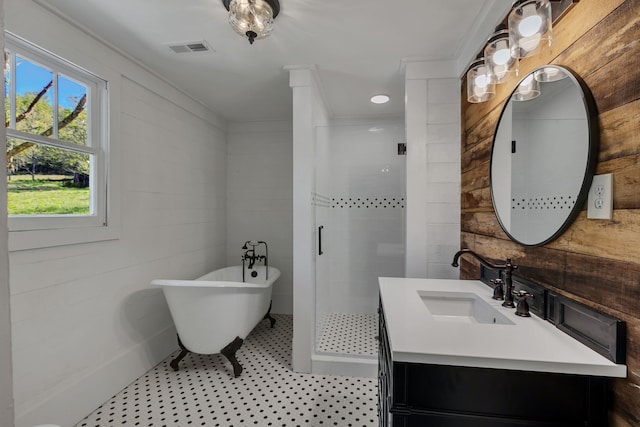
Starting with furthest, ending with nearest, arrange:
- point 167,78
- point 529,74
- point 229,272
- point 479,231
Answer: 1. point 229,272
2. point 167,78
3. point 479,231
4. point 529,74

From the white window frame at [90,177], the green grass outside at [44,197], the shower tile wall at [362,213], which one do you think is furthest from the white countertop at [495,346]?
the shower tile wall at [362,213]

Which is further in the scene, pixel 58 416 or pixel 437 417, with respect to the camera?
pixel 58 416

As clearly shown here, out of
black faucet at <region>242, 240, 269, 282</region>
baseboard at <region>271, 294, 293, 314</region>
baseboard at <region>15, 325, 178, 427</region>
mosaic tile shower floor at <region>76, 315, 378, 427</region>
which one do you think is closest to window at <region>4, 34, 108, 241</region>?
baseboard at <region>15, 325, 178, 427</region>

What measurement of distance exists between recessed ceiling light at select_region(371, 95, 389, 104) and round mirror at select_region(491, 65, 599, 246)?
145 centimetres

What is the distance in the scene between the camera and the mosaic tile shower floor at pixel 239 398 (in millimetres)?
1773

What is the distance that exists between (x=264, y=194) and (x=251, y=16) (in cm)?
230

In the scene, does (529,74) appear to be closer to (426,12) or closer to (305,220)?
(426,12)

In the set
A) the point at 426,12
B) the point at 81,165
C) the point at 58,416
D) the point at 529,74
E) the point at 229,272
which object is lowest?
the point at 58,416

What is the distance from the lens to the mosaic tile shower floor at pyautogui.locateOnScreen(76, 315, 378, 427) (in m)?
1.77

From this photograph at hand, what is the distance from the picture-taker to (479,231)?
180 centimetres

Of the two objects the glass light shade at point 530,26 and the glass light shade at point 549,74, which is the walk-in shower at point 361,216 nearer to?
the glass light shade at point 549,74

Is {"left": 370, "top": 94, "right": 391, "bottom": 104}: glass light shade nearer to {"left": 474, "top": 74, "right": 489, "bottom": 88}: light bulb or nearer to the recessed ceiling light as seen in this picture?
the recessed ceiling light

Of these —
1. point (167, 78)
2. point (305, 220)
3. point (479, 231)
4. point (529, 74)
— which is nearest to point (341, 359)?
point (305, 220)

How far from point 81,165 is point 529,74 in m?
2.59
